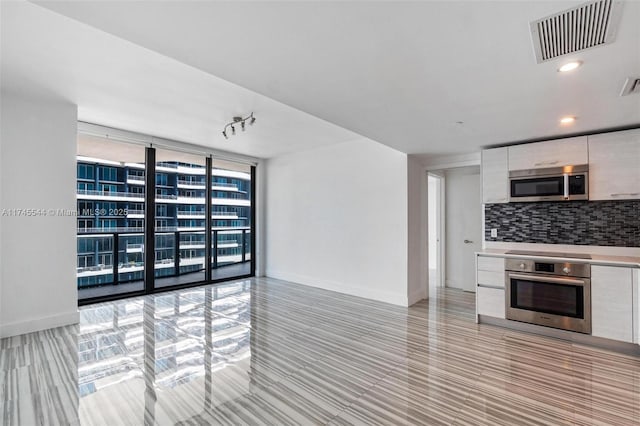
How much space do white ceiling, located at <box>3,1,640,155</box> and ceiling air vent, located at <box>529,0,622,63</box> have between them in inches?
Result: 2.1

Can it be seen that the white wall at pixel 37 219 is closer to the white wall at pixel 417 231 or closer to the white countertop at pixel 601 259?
the white wall at pixel 417 231

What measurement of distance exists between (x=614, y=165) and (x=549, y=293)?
1.61 metres

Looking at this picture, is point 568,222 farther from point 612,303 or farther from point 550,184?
point 612,303

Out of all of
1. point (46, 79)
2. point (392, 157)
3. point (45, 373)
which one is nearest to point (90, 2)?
point (46, 79)

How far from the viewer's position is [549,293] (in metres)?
3.43

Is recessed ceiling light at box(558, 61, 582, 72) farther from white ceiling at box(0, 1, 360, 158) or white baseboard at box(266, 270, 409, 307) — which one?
white baseboard at box(266, 270, 409, 307)

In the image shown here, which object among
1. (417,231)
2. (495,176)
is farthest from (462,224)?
(495,176)

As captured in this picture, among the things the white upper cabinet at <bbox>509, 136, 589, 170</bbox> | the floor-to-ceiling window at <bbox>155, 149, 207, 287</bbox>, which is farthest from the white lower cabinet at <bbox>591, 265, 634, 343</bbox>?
the floor-to-ceiling window at <bbox>155, 149, 207, 287</bbox>

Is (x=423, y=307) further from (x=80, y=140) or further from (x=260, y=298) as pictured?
(x=80, y=140)

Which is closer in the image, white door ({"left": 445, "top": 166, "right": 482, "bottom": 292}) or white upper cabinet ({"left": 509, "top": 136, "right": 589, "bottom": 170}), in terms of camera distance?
white upper cabinet ({"left": 509, "top": 136, "right": 589, "bottom": 170})

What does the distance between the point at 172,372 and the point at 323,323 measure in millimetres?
1832

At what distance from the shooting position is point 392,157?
4852 mm

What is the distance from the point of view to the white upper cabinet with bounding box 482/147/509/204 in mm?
4043

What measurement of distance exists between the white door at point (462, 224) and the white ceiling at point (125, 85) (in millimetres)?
2339
